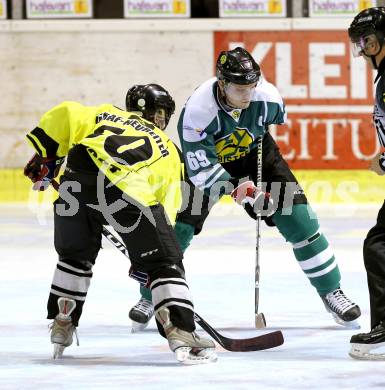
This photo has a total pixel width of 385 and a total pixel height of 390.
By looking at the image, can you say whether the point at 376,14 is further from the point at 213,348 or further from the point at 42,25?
the point at 42,25

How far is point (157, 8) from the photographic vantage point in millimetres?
10062

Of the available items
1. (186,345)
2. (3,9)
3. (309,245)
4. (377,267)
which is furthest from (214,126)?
(3,9)

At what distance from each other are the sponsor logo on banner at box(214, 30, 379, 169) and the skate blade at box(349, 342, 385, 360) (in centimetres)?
633

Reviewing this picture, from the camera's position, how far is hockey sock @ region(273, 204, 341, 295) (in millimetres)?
4598

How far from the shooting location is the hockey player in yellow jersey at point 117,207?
3648mm

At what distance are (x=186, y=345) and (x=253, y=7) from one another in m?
6.81

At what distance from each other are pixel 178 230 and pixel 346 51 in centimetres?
576

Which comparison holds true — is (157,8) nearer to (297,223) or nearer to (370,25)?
(297,223)

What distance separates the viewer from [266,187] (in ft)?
15.4

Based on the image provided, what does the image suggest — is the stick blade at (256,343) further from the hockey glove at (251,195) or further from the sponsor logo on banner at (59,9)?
the sponsor logo on banner at (59,9)

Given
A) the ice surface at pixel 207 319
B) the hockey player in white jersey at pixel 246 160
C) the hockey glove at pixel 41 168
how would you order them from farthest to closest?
the hockey player in white jersey at pixel 246 160 < the hockey glove at pixel 41 168 < the ice surface at pixel 207 319

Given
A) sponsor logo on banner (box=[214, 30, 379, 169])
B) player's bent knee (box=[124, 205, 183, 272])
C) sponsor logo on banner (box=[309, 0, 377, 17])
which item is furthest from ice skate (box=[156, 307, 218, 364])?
sponsor logo on banner (box=[309, 0, 377, 17])

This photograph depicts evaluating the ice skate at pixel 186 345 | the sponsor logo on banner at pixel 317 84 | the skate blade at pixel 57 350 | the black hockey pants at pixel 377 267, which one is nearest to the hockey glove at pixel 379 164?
the black hockey pants at pixel 377 267

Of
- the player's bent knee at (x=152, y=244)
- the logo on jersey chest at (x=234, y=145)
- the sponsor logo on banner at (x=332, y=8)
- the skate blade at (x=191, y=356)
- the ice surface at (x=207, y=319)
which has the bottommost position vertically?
the ice surface at (x=207, y=319)
